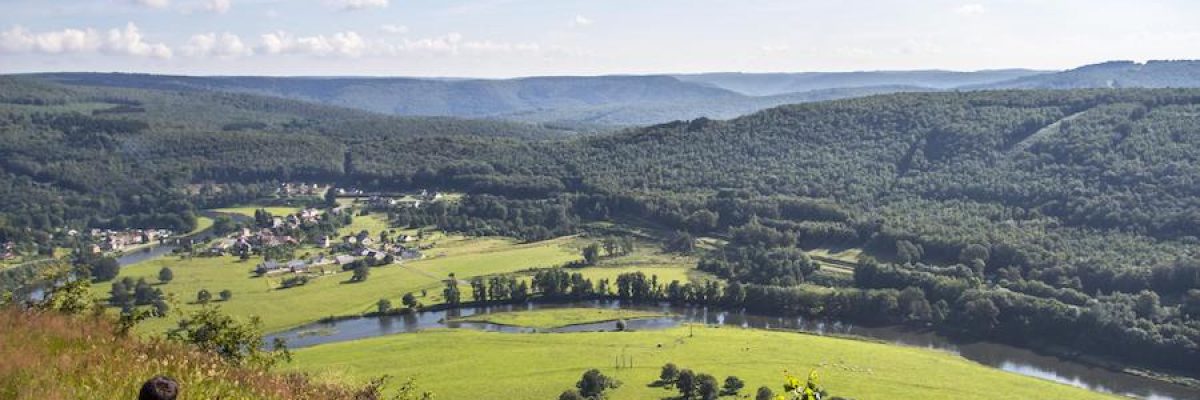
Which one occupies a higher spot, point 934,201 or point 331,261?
point 934,201

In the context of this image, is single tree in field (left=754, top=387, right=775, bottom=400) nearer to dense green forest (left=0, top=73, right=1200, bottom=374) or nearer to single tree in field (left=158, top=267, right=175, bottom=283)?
dense green forest (left=0, top=73, right=1200, bottom=374)

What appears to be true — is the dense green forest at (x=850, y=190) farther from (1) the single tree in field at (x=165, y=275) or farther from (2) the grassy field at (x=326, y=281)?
(1) the single tree in field at (x=165, y=275)

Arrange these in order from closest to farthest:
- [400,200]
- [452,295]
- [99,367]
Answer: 1. [99,367]
2. [452,295]
3. [400,200]

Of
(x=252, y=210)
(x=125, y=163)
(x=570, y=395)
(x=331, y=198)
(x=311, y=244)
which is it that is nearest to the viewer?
(x=570, y=395)

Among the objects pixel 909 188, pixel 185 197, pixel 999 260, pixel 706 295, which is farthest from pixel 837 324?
pixel 185 197

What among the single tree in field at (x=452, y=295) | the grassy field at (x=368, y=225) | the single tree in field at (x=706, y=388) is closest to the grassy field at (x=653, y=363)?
the single tree in field at (x=706, y=388)

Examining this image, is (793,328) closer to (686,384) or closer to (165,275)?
(686,384)

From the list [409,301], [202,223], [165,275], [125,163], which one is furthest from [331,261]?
[125,163]
